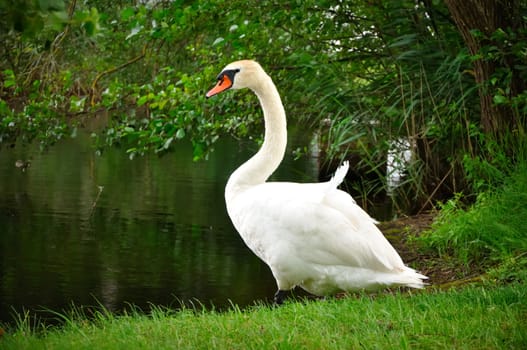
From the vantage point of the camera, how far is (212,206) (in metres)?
14.5

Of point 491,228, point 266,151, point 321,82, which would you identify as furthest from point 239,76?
point 321,82

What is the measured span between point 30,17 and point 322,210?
3472 millimetres

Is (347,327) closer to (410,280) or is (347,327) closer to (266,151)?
(410,280)

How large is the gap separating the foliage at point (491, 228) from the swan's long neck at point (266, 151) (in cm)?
183

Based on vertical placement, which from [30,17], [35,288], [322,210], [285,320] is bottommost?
[35,288]

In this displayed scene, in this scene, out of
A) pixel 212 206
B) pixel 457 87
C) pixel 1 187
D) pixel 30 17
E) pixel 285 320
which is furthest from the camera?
pixel 1 187

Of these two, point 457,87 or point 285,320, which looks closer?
point 285,320

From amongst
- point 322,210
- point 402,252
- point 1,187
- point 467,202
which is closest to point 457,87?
point 467,202

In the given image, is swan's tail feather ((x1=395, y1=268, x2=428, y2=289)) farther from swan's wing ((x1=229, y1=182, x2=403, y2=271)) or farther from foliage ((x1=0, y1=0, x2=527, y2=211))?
foliage ((x1=0, y1=0, x2=527, y2=211))

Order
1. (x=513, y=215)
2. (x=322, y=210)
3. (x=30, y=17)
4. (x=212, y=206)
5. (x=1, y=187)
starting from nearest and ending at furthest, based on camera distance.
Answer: (x=30, y=17)
(x=322, y=210)
(x=513, y=215)
(x=212, y=206)
(x=1, y=187)

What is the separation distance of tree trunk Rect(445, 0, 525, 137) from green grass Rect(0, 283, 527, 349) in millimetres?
3365

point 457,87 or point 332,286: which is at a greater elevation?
point 457,87

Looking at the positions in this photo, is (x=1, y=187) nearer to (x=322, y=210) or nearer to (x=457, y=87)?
(x=457, y=87)

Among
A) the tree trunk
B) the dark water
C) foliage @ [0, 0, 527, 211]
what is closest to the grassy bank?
the tree trunk
